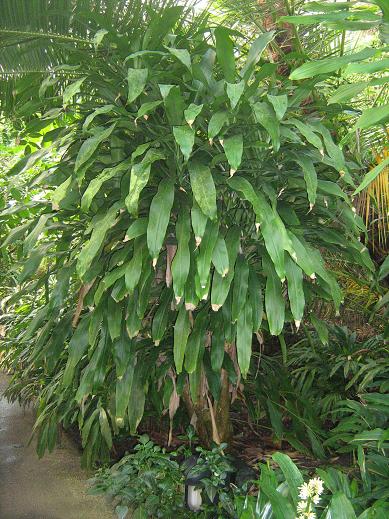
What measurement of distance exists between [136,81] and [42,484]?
78.8 inches

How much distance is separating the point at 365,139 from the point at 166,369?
4.89ft

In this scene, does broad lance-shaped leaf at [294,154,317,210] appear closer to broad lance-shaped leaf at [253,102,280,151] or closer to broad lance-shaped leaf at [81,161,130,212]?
broad lance-shaped leaf at [253,102,280,151]

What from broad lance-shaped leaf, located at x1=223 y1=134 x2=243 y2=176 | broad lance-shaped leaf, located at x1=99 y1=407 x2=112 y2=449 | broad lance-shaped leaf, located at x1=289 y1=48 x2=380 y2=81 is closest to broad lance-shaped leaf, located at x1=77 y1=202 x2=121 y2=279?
broad lance-shaped leaf, located at x1=223 y1=134 x2=243 y2=176

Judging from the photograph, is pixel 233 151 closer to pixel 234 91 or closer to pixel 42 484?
pixel 234 91

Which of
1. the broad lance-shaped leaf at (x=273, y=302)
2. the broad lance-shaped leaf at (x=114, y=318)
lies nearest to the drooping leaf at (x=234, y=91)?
the broad lance-shaped leaf at (x=273, y=302)

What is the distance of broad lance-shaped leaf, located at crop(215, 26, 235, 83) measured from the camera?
167cm

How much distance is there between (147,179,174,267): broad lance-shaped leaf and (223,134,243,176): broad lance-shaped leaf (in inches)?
9.2

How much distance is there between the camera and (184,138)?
1.60m

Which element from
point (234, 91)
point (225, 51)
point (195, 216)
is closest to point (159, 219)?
point (195, 216)

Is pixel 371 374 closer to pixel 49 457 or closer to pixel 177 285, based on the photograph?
pixel 177 285

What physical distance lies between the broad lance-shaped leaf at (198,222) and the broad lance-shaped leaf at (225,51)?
46cm

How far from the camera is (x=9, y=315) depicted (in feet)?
12.8

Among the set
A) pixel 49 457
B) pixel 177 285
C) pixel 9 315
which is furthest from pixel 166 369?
pixel 9 315

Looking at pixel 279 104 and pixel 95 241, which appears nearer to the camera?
pixel 279 104
